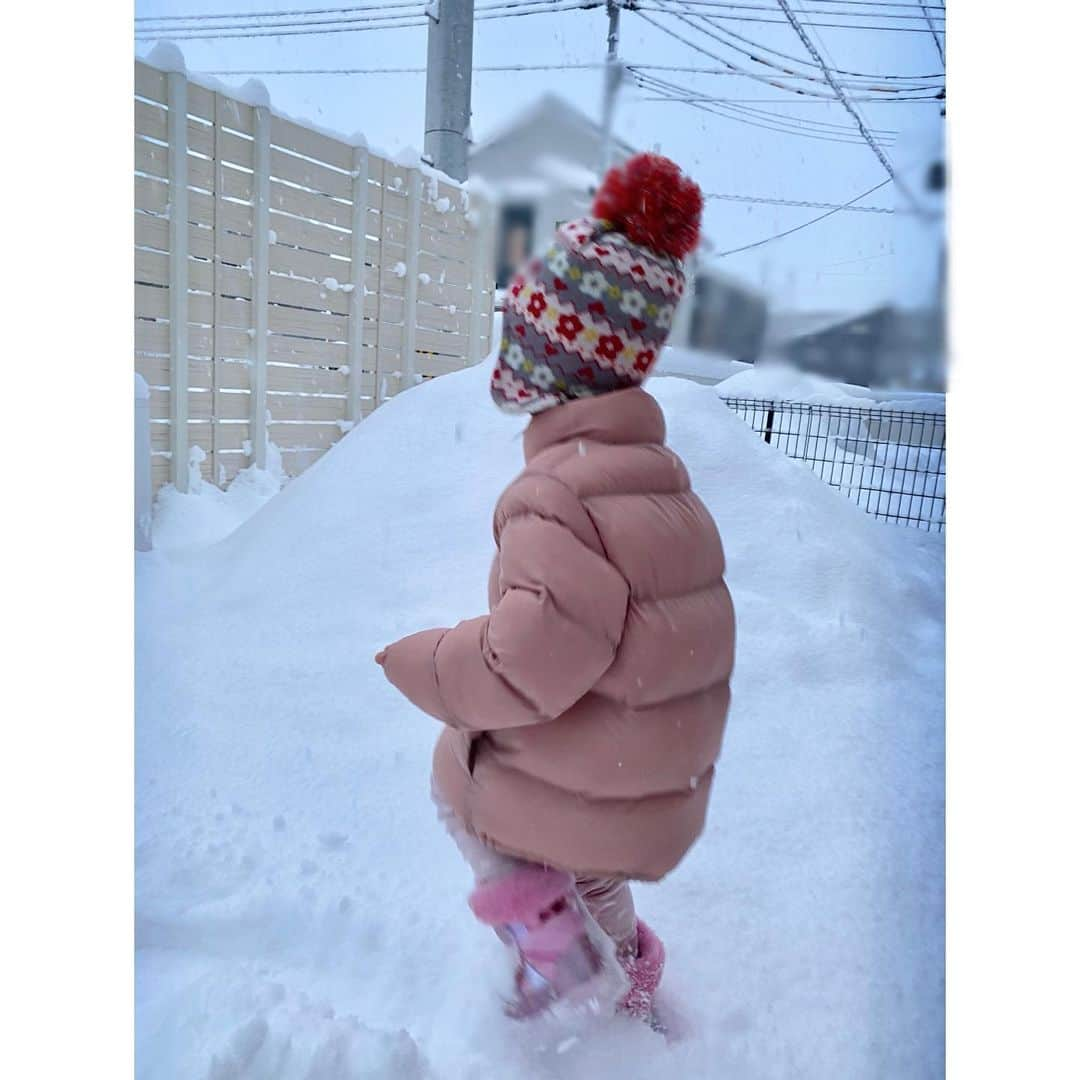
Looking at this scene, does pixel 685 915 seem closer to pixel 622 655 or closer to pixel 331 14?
pixel 622 655

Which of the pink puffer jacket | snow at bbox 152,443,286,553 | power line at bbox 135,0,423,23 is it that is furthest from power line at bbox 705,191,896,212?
snow at bbox 152,443,286,553

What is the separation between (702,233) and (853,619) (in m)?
0.47

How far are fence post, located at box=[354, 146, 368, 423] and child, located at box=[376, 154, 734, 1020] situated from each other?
0.24 metres

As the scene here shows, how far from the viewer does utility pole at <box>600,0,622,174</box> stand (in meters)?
0.83

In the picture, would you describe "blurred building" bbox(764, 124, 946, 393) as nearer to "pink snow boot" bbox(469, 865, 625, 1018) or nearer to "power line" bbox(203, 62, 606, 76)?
"power line" bbox(203, 62, 606, 76)

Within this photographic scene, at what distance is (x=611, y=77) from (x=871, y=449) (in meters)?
Result: 0.47

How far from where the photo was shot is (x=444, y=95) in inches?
36.7

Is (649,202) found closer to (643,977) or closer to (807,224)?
(807,224)

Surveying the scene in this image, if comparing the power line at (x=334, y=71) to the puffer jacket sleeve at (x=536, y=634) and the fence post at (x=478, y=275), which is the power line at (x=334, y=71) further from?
the puffer jacket sleeve at (x=536, y=634)

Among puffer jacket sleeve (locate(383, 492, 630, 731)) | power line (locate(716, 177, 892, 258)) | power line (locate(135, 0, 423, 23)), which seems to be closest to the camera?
puffer jacket sleeve (locate(383, 492, 630, 731))

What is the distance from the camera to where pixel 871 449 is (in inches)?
36.9

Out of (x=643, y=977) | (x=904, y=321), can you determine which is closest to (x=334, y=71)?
(x=904, y=321)

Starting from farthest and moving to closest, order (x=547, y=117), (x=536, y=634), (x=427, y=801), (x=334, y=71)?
(x=427, y=801), (x=334, y=71), (x=547, y=117), (x=536, y=634)
